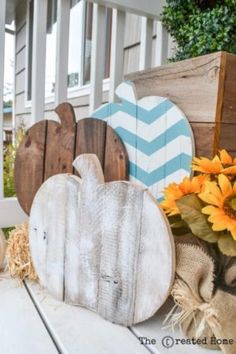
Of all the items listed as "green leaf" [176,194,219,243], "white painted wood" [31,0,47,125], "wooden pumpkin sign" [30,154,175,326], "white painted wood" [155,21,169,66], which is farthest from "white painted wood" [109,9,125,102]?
"green leaf" [176,194,219,243]

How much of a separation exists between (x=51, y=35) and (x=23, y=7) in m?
1.15

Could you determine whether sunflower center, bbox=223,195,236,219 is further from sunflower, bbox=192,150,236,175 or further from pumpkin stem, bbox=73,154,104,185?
pumpkin stem, bbox=73,154,104,185

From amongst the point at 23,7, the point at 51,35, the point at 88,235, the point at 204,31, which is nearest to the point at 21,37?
the point at 23,7

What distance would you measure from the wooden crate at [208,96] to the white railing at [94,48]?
46 cm

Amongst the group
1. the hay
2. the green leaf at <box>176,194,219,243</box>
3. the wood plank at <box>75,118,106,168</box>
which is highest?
the wood plank at <box>75,118,106,168</box>

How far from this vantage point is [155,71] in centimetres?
90

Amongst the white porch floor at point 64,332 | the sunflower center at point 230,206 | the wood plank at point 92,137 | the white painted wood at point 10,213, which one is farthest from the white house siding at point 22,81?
the sunflower center at point 230,206

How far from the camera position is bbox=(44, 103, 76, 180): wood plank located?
0.97m

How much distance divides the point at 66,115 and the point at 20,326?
59 centimetres

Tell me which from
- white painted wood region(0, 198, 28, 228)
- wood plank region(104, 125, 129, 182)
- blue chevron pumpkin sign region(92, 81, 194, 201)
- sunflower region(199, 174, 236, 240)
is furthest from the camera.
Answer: white painted wood region(0, 198, 28, 228)

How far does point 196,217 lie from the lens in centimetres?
59

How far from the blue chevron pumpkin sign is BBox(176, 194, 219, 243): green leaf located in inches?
8.5

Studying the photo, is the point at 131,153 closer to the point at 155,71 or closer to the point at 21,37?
the point at 155,71

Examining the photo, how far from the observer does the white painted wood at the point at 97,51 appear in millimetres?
1198
